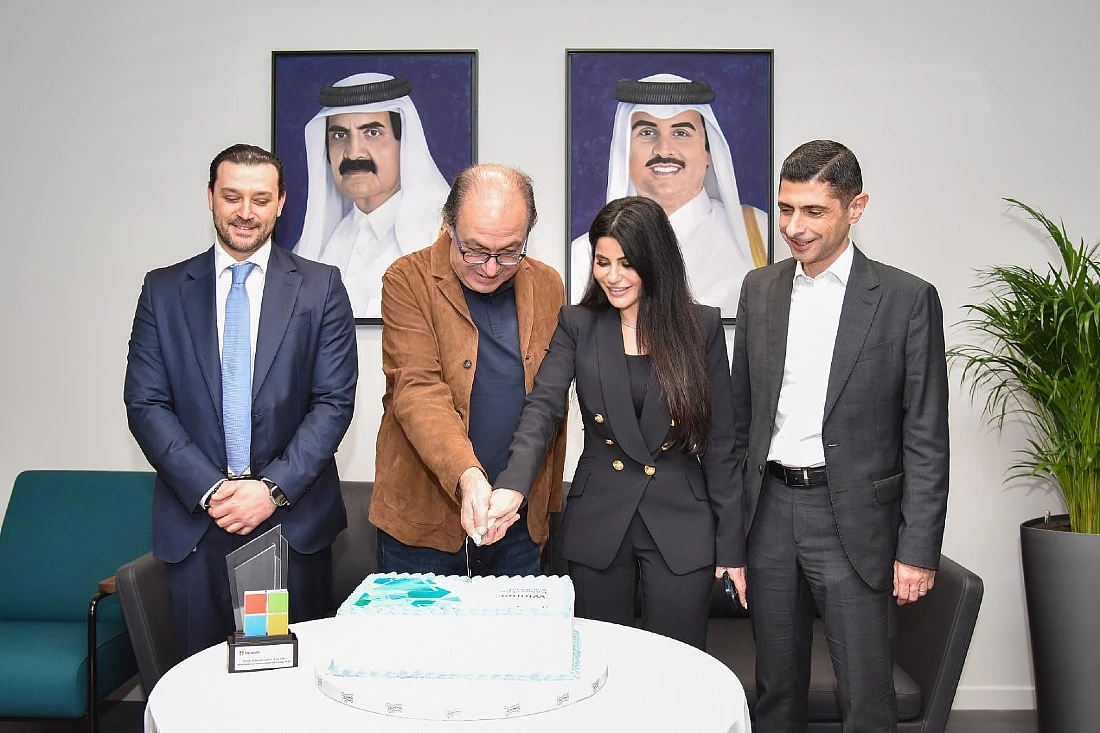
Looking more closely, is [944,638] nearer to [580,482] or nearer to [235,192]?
[580,482]

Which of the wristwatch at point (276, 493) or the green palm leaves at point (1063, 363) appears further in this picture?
the green palm leaves at point (1063, 363)

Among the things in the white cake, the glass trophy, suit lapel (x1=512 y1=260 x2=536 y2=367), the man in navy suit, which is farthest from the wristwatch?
the white cake

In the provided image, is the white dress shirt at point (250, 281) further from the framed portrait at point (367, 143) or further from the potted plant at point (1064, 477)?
the potted plant at point (1064, 477)

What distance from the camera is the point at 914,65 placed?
399 centimetres

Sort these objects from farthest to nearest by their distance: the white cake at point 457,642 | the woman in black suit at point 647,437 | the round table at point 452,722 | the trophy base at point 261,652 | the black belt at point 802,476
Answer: the black belt at point 802,476 → the woman in black suit at point 647,437 → the trophy base at point 261,652 → the white cake at point 457,642 → the round table at point 452,722

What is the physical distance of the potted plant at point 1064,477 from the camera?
3.35 m

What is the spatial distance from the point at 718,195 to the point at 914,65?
36.6 inches

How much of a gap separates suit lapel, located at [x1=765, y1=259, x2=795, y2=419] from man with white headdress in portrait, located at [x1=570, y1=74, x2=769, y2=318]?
1.20 meters

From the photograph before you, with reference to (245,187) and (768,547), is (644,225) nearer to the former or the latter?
(768,547)

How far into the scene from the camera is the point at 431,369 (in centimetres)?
257

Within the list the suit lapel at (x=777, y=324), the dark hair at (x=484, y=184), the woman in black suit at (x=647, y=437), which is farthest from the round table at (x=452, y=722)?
the dark hair at (x=484, y=184)

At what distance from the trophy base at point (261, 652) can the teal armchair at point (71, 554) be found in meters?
1.61

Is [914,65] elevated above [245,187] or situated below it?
above

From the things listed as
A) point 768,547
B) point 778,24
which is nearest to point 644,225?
point 768,547
